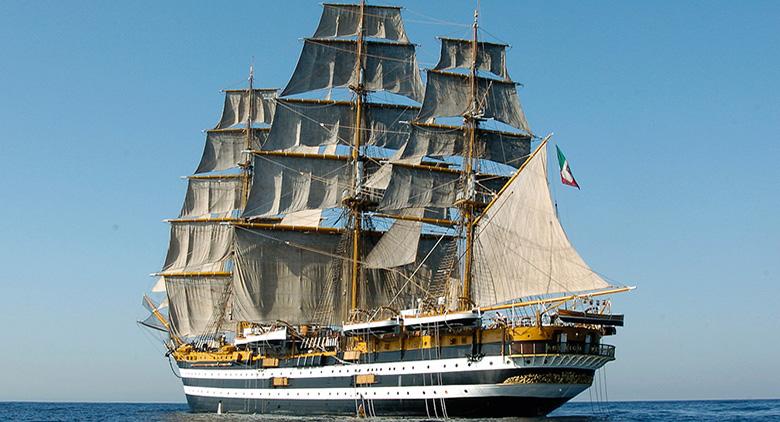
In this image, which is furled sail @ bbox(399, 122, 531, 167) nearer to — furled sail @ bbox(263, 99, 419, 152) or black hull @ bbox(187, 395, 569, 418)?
furled sail @ bbox(263, 99, 419, 152)

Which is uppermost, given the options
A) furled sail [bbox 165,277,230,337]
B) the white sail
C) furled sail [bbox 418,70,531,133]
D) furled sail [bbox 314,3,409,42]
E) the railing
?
furled sail [bbox 314,3,409,42]

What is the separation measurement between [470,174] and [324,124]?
53.8ft

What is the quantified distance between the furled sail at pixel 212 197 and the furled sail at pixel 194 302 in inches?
299

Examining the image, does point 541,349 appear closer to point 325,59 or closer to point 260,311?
point 260,311

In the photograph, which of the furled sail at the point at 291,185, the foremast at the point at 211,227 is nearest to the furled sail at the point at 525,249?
the furled sail at the point at 291,185

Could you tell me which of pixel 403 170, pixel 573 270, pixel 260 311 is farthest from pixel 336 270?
pixel 573 270

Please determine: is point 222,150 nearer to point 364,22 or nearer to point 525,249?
point 364,22

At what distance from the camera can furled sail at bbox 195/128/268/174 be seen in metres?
93.8

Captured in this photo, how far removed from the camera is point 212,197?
9394 centimetres

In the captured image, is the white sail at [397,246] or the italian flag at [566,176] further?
the white sail at [397,246]

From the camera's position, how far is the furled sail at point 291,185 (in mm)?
75375

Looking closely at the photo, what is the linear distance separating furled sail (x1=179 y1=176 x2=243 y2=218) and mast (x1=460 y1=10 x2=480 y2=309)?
112ft

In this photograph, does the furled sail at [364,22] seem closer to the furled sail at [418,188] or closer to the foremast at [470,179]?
the foremast at [470,179]

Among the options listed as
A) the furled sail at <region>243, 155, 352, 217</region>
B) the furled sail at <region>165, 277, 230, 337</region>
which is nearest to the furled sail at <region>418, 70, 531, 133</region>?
the furled sail at <region>243, 155, 352, 217</region>
